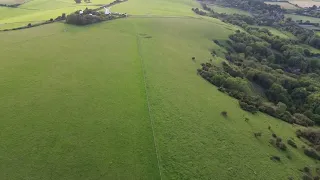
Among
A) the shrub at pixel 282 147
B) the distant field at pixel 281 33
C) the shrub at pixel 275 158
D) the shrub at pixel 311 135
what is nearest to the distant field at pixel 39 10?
the distant field at pixel 281 33

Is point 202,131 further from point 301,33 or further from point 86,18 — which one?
point 301,33

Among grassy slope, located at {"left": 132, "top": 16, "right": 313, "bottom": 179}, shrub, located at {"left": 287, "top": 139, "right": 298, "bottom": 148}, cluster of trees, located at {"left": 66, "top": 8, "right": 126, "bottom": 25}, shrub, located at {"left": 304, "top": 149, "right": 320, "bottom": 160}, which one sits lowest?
shrub, located at {"left": 304, "top": 149, "right": 320, "bottom": 160}

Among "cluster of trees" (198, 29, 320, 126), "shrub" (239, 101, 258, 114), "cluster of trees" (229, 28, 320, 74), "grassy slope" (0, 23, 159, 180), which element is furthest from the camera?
"cluster of trees" (229, 28, 320, 74)

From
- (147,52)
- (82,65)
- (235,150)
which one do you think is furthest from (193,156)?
(147,52)

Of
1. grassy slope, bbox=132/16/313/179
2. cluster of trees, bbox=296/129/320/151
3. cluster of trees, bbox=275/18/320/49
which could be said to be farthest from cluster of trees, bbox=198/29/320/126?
cluster of trees, bbox=275/18/320/49

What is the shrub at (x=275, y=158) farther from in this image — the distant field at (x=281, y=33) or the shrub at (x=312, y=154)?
the distant field at (x=281, y=33)

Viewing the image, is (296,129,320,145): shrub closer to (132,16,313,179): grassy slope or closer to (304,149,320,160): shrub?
(132,16,313,179): grassy slope

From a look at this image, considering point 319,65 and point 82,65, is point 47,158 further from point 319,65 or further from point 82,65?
point 319,65
